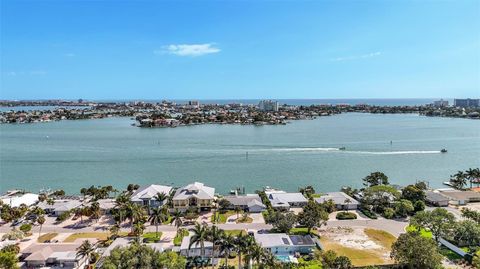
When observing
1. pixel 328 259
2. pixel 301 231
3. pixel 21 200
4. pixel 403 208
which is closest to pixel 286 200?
pixel 301 231

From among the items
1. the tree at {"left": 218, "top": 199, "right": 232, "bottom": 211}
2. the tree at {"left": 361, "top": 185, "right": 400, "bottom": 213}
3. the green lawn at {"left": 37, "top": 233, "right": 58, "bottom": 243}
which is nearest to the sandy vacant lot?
the tree at {"left": 361, "top": 185, "right": 400, "bottom": 213}

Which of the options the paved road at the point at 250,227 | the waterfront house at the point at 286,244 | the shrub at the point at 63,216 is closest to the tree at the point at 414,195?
the paved road at the point at 250,227

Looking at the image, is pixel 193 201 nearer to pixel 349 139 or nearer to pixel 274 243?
pixel 274 243

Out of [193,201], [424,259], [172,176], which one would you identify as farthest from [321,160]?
[424,259]

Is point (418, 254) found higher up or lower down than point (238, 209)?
higher up

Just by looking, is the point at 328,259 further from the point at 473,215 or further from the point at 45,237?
Answer: the point at 45,237

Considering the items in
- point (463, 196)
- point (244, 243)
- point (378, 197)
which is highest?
point (244, 243)

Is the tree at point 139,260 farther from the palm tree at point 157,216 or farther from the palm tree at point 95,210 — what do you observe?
the palm tree at point 95,210
